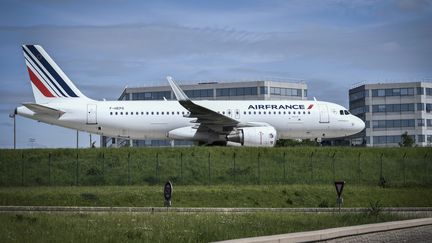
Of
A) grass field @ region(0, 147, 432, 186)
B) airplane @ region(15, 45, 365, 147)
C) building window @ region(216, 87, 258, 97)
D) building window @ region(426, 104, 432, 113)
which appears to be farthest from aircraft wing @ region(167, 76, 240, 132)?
building window @ region(426, 104, 432, 113)

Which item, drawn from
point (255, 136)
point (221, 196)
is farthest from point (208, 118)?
point (221, 196)

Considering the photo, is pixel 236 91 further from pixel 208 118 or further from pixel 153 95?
pixel 208 118

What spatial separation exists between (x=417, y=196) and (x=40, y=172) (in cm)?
2249

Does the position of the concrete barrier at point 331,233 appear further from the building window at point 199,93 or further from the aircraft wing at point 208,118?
the building window at point 199,93

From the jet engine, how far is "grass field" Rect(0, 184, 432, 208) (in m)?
9.72

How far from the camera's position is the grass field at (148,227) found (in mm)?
17344

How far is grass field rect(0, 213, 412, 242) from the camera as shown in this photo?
17344 mm

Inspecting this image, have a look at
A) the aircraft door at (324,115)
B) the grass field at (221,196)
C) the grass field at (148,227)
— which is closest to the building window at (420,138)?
the aircraft door at (324,115)

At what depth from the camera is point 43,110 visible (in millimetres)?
50719

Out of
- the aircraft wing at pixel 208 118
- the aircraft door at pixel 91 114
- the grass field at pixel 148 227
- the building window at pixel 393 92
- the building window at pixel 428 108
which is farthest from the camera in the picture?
the building window at pixel 428 108

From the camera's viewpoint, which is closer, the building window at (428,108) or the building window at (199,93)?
the building window at (199,93)

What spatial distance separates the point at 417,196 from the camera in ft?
132

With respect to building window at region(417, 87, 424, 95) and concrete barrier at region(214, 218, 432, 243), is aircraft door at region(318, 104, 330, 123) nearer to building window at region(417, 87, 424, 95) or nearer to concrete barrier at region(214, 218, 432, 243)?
concrete barrier at region(214, 218, 432, 243)

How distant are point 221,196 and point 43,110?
19.3 metres
